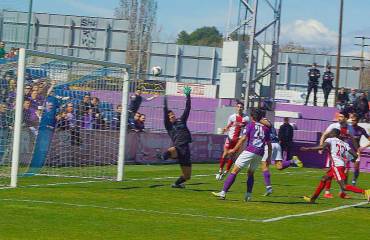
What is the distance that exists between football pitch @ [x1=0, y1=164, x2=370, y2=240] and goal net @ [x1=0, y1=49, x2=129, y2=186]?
2.80ft

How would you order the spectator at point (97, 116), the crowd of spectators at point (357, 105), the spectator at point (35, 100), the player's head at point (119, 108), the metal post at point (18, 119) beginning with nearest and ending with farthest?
the metal post at point (18, 119)
the spectator at point (35, 100)
the player's head at point (119, 108)
the spectator at point (97, 116)
the crowd of spectators at point (357, 105)

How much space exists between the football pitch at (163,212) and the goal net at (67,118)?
854 mm

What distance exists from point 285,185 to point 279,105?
91.6 feet

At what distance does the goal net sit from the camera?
2083 cm

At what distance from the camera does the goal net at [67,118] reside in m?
20.8

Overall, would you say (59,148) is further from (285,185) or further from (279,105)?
(279,105)

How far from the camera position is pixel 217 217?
14922 millimetres

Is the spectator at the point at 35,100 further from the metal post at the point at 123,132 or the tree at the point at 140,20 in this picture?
the tree at the point at 140,20

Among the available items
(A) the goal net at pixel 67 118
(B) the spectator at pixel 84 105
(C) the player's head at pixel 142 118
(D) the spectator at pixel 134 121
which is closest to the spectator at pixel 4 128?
(A) the goal net at pixel 67 118

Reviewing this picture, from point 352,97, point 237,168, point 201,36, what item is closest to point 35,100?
point 237,168

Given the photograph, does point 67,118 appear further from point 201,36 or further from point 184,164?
point 201,36

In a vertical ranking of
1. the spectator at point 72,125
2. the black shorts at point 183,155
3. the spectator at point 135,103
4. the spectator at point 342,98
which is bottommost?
the black shorts at point 183,155

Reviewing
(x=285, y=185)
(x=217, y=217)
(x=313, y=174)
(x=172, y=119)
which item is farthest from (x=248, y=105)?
(x=217, y=217)

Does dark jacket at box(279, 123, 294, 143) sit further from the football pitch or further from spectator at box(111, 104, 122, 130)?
the football pitch
